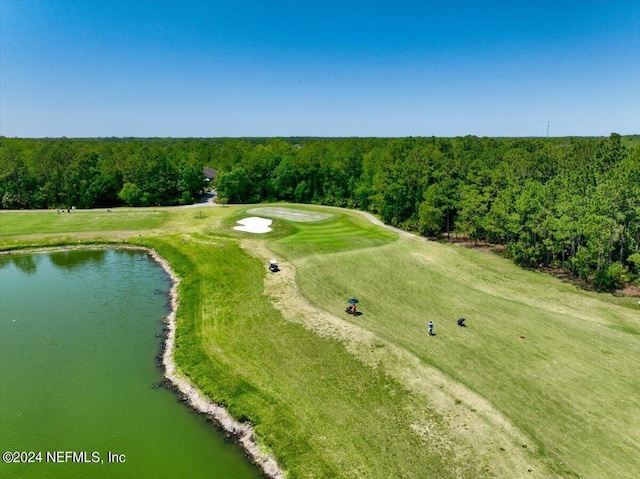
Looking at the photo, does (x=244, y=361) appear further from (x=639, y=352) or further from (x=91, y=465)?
(x=639, y=352)

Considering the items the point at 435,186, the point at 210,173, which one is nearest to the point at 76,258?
the point at 435,186

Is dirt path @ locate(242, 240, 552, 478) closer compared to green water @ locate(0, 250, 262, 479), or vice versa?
dirt path @ locate(242, 240, 552, 478)

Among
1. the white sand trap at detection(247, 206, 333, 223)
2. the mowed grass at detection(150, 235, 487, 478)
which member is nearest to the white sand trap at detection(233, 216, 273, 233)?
the white sand trap at detection(247, 206, 333, 223)

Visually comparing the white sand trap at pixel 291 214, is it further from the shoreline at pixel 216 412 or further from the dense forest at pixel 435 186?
the shoreline at pixel 216 412

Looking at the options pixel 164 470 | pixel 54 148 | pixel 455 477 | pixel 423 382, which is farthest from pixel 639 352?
pixel 54 148

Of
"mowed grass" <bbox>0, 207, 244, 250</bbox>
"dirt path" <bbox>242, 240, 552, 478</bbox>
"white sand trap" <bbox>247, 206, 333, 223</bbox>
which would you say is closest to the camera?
"dirt path" <bbox>242, 240, 552, 478</bbox>

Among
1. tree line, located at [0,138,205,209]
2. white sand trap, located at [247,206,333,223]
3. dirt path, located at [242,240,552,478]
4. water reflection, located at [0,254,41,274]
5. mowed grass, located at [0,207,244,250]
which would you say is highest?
tree line, located at [0,138,205,209]

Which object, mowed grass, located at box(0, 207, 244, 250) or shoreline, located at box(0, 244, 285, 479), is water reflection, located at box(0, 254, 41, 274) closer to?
mowed grass, located at box(0, 207, 244, 250)
